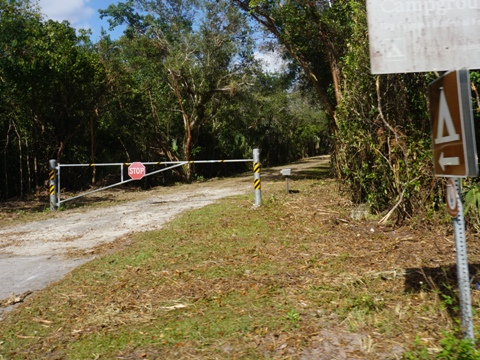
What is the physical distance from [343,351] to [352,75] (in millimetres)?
6526

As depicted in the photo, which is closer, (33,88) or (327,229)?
(327,229)

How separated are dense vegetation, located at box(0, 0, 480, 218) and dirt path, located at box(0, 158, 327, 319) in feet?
15.7

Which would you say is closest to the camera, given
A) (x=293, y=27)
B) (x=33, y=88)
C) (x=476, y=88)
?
(x=476, y=88)

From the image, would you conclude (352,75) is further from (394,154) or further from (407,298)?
(407,298)

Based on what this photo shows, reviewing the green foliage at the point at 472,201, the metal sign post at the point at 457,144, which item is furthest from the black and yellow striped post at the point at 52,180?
the metal sign post at the point at 457,144

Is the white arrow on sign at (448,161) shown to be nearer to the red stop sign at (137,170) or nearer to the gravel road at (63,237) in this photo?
the gravel road at (63,237)

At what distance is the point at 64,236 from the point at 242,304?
227 inches

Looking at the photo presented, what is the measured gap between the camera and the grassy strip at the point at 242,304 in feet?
13.1

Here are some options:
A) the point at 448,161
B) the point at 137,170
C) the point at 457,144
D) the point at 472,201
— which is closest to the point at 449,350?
the point at 448,161

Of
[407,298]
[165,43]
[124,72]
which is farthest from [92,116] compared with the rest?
[407,298]

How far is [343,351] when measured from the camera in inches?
151

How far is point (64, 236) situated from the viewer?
9359mm

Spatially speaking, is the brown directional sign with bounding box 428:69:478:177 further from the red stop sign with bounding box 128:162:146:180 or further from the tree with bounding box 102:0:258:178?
the tree with bounding box 102:0:258:178

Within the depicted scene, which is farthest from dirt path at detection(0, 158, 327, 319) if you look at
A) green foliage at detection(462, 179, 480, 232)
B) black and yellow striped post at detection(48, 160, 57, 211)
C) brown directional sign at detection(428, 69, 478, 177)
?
green foliage at detection(462, 179, 480, 232)
